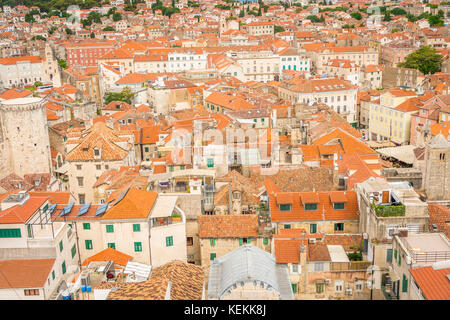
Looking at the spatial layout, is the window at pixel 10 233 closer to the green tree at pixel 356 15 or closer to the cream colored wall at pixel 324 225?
the cream colored wall at pixel 324 225

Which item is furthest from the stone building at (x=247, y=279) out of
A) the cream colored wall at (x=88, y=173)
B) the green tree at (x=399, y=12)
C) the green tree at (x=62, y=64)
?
the green tree at (x=399, y=12)

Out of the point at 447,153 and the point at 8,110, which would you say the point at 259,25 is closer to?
the point at 8,110

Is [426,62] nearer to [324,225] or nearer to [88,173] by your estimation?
[88,173]

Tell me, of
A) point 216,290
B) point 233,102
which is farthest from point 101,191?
point 233,102

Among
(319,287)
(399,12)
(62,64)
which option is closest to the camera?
(319,287)

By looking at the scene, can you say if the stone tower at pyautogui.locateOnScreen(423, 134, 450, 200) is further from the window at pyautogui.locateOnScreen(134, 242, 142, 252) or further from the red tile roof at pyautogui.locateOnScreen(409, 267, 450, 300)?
the window at pyautogui.locateOnScreen(134, 242, 142, 252)

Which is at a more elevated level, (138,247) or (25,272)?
(25,272)

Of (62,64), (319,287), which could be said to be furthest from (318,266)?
(62,64)
